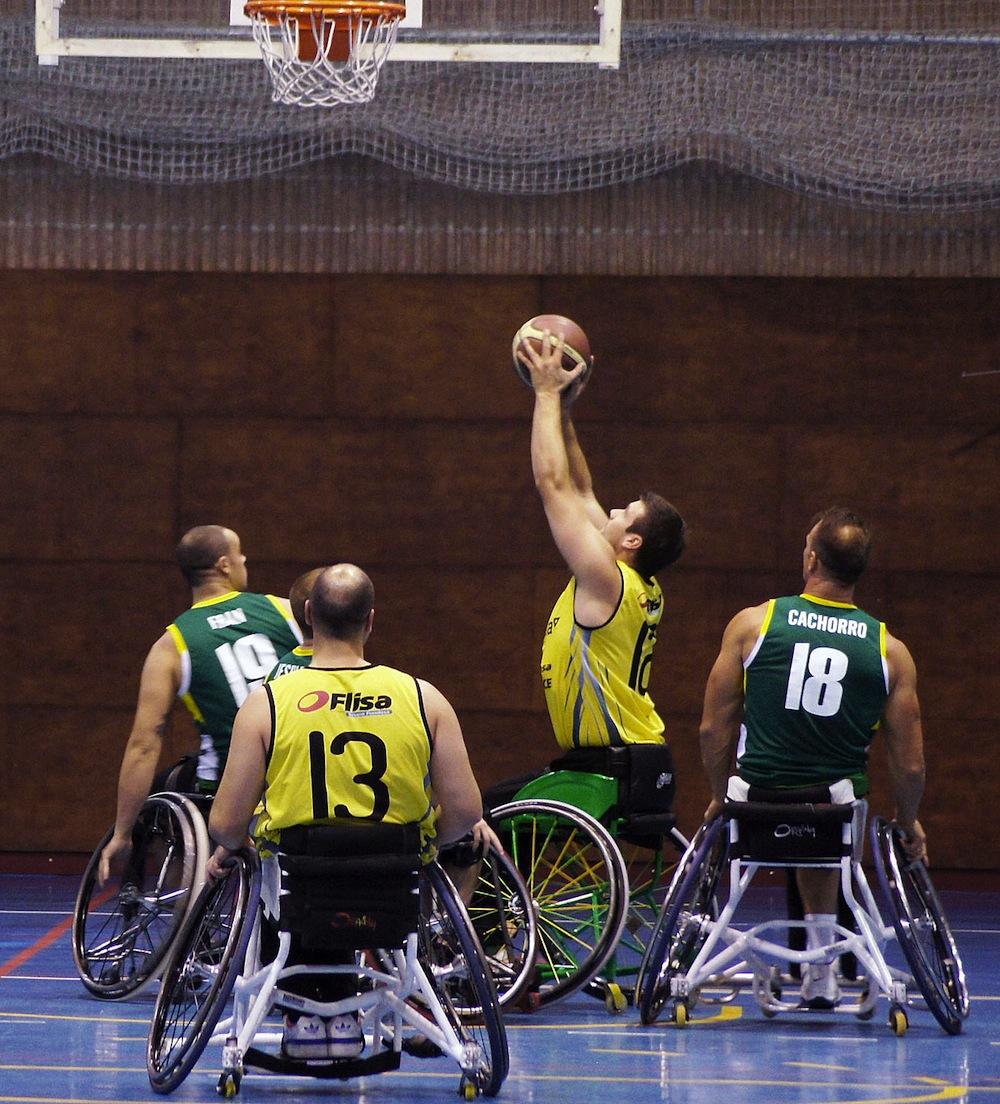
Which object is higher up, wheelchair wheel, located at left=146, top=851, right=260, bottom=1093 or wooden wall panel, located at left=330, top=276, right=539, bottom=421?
wooden wall panel, located at left=330, top=276, right=539, bottom=421

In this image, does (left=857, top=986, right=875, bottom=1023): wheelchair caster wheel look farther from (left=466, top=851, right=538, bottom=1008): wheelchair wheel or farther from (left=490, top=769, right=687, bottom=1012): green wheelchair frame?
(left=466, top=851, right=538, bottom=1008): wheelchair wheel

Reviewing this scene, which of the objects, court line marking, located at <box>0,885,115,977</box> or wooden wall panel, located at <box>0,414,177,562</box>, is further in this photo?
wooden wall panel, located at <box>0,414,177,562</box>

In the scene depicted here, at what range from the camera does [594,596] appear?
5742mm

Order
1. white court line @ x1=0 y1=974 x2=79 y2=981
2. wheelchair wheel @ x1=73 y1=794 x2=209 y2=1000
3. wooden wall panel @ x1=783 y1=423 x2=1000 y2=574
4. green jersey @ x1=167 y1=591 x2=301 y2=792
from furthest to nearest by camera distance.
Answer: wooden wall panel @ x1=783 y1=423 x2=1000 y2=574 → white court line @ x1=0 y1=974 x2=79 y2=981 → green jersey @ x1=167 y1=591 x2=301 y2=792 → wheelchair wheel @ x1=73 y1=794 x2=209 y2=1000

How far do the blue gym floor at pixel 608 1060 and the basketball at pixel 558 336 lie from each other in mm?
1956

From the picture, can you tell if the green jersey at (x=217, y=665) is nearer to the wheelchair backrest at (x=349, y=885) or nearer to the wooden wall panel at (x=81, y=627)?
the wheelchair backrest at (x=349, y=885)

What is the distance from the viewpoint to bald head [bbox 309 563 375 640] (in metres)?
4.39

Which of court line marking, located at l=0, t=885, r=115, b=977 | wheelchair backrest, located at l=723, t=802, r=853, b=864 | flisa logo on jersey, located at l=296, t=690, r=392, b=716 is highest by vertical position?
flisa logo on jersey, located at l=296, t=690, r=392, b=716

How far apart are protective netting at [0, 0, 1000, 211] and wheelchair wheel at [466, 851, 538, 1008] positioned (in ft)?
12.9

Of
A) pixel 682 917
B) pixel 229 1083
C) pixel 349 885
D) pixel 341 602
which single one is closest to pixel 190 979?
pixel 229 1083

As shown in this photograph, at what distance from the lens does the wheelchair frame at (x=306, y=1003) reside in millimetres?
4363

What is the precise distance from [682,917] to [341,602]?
5.49 ft

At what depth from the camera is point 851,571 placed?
5539mm

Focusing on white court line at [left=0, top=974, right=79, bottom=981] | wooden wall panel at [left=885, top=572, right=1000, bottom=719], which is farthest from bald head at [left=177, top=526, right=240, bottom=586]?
wooden wall panel at [left=885, top=572, right=1000, bottom=719]
